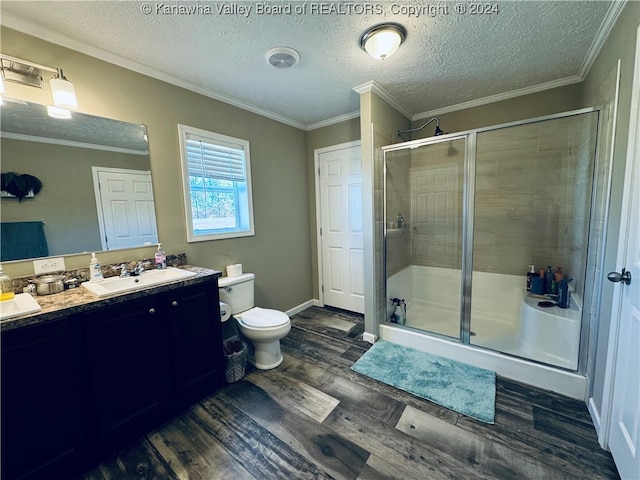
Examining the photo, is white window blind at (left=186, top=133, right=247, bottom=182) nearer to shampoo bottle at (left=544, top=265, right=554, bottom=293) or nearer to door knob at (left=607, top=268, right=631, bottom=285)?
door knob at (left=607, top=268, right=631, bottom=285)

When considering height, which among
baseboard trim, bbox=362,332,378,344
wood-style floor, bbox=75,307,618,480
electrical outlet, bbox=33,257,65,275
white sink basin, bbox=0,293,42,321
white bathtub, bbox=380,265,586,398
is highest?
electrical outlet, bbox=33,257,65,275

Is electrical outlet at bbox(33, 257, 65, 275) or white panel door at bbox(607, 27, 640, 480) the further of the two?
electrical outlet at bbox(33, 257, 65, 275)

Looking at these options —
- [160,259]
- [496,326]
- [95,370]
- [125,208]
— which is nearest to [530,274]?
[496,326]

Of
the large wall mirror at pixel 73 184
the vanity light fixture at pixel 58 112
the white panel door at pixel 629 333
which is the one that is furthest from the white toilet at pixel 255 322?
the white panel door at pixel 629 333

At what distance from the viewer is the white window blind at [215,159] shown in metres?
2.26

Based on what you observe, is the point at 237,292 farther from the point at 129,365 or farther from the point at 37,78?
the point at 37,78

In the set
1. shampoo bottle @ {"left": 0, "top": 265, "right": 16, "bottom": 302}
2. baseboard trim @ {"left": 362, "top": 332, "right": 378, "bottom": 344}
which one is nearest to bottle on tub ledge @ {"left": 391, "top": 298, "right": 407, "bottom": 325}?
baseboard trim @ {"left": 362, "top": 332, "right": 378, "bottom": 344}

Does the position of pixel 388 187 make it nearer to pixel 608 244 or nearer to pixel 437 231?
pixel 437 231

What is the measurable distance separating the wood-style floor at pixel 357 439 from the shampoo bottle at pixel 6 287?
3.35 feet

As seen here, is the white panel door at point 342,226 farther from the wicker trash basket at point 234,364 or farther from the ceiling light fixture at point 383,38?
the wicker trash basket at point 234,364

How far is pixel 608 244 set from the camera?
1.47m

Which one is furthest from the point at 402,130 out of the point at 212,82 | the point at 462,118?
the point at 212,82

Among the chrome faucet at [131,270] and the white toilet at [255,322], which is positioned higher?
the chrome faucet at [131,270]

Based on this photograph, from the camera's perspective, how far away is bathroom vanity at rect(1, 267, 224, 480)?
1.15 metres
